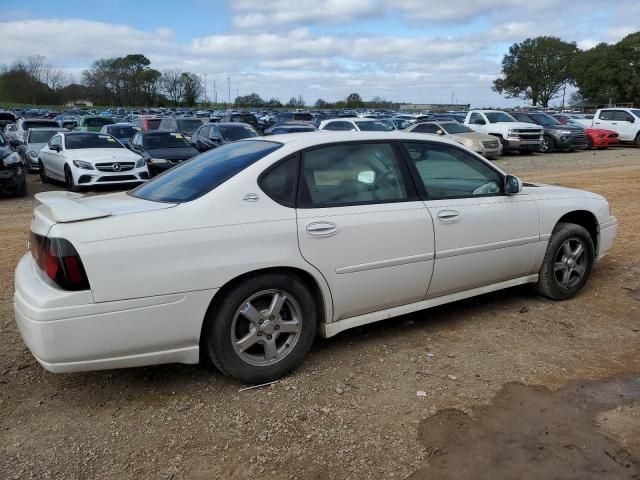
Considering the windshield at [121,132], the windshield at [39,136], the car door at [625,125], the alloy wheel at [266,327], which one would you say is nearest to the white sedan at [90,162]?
the windshield at [39,136]

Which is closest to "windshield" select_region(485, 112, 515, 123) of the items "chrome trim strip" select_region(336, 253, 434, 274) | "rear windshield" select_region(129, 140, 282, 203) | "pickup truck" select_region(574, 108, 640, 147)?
"pickup truck" select_region(574, 108, 640, 147)

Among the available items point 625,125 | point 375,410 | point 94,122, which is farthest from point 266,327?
point 625,125

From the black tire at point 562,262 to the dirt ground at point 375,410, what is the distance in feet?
1.10

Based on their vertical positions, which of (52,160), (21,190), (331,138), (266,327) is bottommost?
(21,190)

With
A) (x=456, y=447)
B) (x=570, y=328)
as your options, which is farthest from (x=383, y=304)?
(x=570, y=328)

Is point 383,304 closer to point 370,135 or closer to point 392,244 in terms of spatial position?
point 392,244

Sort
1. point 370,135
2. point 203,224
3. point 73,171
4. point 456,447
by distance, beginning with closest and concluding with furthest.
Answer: point 456,447, point 203,224, point 370,135, point 73,171

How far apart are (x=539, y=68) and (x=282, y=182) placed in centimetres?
9411

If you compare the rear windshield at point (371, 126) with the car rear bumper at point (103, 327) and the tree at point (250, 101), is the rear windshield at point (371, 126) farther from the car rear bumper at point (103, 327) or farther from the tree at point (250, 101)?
the tree at point (250, 101)

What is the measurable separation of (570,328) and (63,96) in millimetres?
107700

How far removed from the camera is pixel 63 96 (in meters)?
98.5

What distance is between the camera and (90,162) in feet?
42.2

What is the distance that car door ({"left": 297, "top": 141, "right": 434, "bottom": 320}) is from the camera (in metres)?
3.70

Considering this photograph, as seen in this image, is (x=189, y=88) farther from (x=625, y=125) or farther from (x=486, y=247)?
(x=486, y=247)
